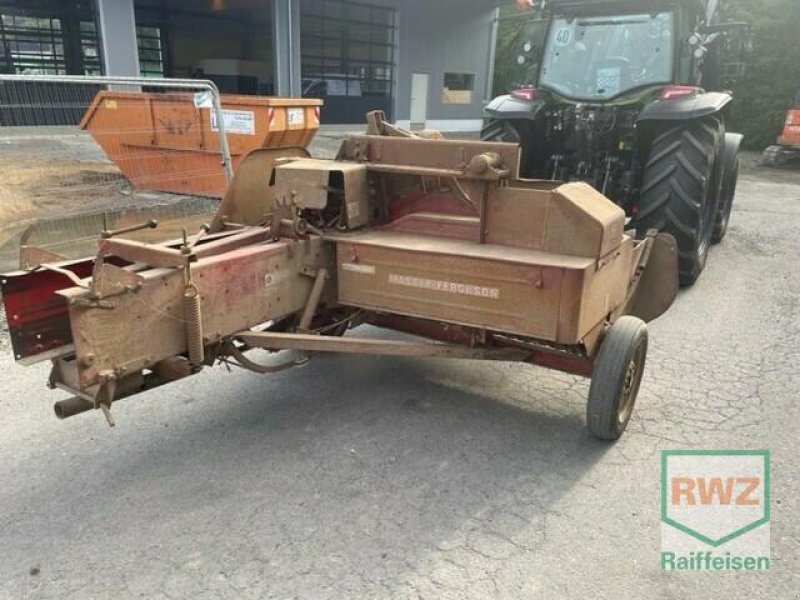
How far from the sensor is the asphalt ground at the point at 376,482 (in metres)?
2.56

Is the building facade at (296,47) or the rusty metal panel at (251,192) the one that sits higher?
the building facade at (296,47)

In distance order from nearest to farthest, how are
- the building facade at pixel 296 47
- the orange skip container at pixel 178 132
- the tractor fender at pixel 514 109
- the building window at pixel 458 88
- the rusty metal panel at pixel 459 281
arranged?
the rusty metal panel at pixel 459 281
the tractor fender at pixel 514 109
the orange skip container at pixel 178 132
the building facade at pixel 296 47
the building window at pixel 458 88

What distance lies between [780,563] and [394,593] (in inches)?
61.7

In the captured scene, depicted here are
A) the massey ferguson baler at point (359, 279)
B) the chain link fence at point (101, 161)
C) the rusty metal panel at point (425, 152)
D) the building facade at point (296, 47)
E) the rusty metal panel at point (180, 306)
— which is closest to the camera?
the rusty metal panel at point (180, 306)

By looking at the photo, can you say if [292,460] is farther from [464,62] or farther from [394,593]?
[464,62]

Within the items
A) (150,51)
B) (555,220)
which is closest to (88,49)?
(150,51)

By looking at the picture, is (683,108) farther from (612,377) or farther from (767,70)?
(767,70)

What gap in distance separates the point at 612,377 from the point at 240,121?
6.21m

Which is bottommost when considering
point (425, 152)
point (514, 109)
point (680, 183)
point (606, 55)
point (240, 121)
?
point (680, 183)

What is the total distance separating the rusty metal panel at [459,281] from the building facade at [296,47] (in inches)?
505

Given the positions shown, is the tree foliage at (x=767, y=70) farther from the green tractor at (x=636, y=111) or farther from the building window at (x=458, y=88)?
the green tractor at (x=636, y=111)

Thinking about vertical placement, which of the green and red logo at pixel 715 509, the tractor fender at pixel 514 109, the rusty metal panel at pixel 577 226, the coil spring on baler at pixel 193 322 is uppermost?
the tractor fender at pixel 514 109

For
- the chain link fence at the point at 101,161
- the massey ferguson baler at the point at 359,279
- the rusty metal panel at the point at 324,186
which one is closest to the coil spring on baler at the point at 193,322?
the massey ferguson baler at the point at 359,279

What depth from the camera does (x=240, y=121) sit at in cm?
816
